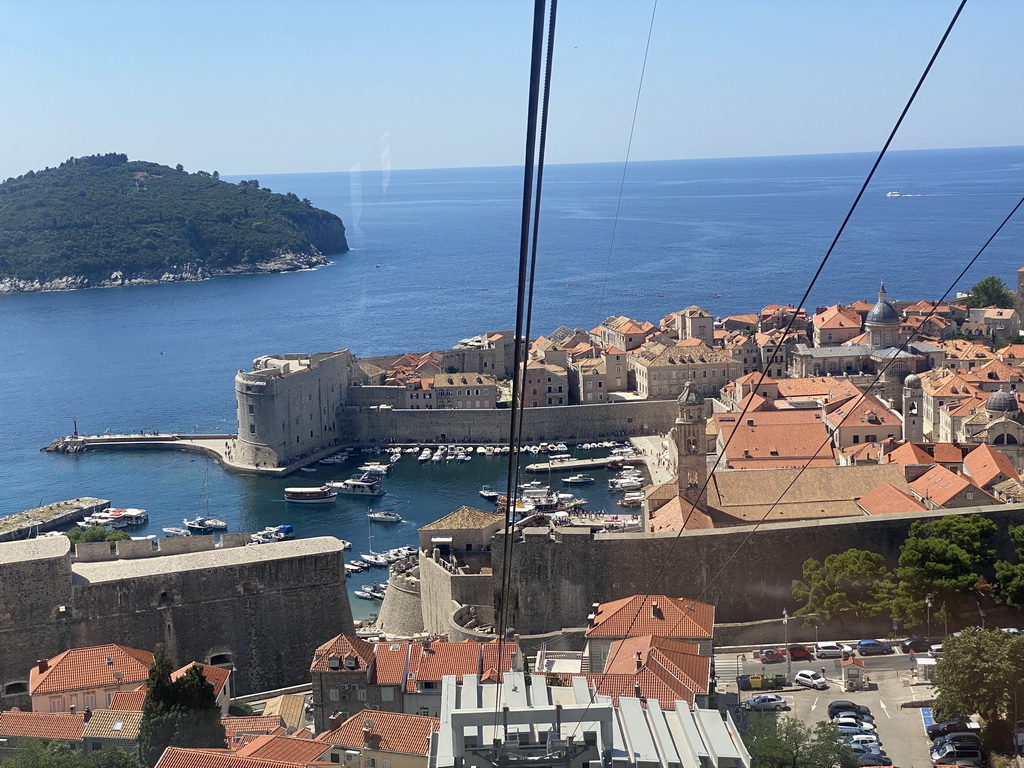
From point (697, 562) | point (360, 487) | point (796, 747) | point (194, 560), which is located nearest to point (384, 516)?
point (360, 487)

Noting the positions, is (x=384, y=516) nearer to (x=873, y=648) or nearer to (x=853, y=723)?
(x=873, y=648)

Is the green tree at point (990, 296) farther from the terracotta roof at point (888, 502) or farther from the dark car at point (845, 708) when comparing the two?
the dark car at point (845, 708)

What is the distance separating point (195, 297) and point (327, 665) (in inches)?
2150

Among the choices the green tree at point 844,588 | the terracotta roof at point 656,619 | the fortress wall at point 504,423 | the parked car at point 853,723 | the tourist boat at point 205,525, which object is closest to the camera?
the parked car at point 853,723

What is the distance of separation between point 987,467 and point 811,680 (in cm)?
756

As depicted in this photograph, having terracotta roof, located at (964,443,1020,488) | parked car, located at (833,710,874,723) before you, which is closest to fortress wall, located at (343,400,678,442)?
terracotta roof, located at (964,443,1020,488)

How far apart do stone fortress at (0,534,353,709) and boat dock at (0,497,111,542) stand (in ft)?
30.8

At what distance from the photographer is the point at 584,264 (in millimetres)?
62656

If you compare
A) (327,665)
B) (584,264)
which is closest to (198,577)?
(327,665)

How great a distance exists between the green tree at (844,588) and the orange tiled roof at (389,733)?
187 inches

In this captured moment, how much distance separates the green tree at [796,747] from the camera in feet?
29.6

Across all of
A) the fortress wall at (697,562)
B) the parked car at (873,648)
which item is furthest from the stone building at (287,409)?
the parked car at (873,648)

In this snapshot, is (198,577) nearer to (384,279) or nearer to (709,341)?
(709,341)

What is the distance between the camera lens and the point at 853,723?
1043 centimetres
